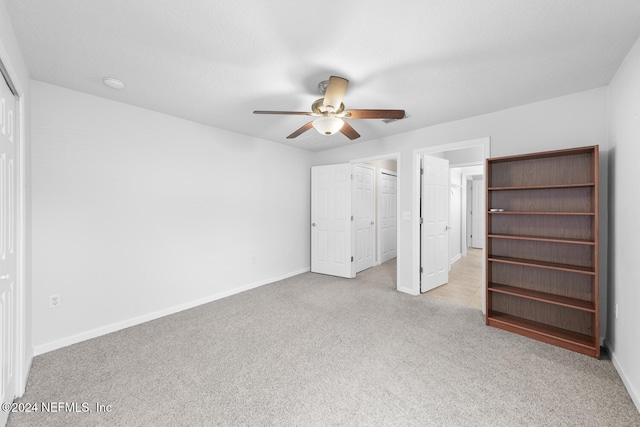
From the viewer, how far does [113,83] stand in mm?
2279

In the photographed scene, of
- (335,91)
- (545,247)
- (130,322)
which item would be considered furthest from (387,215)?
(130,322)

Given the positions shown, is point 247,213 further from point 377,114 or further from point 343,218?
point 377,114

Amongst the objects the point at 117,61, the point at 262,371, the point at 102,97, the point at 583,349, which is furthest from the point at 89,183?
the point at 583,349

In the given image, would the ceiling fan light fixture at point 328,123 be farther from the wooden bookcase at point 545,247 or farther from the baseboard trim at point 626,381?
the baseboard trim at point 626,381

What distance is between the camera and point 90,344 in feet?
7.83

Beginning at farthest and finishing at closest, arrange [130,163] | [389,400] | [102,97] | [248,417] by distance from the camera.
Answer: [130,163] → [102,97] → [389,400] → [248,417]

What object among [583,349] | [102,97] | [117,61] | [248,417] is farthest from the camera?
[102,97]

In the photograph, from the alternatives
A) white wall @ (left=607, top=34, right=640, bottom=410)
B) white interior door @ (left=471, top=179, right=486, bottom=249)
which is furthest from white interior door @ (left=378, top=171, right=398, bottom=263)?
white wall @ (left=607, top=34, right=640, bottom=410)

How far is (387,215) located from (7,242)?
5507 mm

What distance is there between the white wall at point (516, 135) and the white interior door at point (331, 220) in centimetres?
89

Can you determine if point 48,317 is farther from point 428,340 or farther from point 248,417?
point 428,340

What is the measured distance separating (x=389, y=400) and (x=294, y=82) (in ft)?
8.32

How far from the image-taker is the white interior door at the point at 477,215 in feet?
25.3

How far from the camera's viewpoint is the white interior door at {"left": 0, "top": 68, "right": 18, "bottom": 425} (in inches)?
57.9
